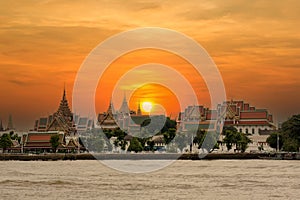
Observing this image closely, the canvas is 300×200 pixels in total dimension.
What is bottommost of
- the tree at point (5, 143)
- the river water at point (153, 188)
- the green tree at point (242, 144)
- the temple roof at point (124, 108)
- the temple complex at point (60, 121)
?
the river water at point (153, 188)

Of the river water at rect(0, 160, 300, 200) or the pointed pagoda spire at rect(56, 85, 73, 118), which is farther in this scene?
the pointed pagoda spire at rect(56, 85, 73, 118)

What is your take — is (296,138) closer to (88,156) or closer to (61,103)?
(88,156)

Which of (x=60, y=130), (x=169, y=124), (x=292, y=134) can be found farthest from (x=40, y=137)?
(x=292, y=134)

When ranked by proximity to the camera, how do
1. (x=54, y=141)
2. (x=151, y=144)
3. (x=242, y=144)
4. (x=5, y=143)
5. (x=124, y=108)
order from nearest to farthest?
(x=54, y=141), (x=242, y=144), (x=5, y=143), (x=151, y=144), (x=124, y=108)

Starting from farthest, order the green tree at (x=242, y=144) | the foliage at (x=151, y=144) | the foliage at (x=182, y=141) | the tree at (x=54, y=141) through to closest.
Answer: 1. the foliage at (x=151, y=144)
2. the foliage at (x=182, y=141)
3. the green tree at (x=242, y=144)
4. the tree at (x=54, y=141)

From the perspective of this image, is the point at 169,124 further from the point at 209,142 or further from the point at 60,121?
the point at 209,142

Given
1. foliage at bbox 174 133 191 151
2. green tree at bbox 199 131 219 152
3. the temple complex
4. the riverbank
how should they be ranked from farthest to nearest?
the temple complex
foliage at bbox 174 133 191 151
green tree at bbox 199 131 219 152
the riverbank

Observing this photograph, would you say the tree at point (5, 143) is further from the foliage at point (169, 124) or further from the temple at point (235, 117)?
the temple at point (235, 117)

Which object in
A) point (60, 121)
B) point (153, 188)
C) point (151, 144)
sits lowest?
point (153, 188)

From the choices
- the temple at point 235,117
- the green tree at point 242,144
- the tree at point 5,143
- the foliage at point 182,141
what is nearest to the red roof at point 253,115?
the temple at point 235,117

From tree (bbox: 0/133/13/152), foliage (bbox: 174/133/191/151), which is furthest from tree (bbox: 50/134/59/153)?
foliage (bbox: 174/133/191/151)

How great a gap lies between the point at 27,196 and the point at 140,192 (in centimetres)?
444

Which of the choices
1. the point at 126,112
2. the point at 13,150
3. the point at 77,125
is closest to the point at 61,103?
the point at 77,125

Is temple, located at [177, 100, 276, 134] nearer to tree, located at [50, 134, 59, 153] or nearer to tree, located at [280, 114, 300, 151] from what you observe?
tree, located at [280, 114, 300, 151]
